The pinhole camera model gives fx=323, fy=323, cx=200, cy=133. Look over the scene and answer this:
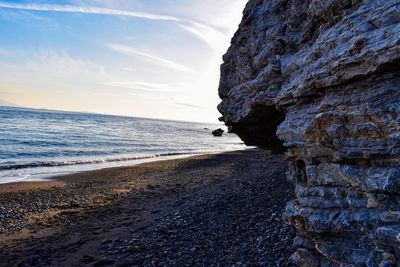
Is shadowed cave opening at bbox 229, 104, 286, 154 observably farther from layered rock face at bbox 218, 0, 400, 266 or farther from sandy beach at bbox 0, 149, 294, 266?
layered rock face at bbox 218, 0, 400, 266

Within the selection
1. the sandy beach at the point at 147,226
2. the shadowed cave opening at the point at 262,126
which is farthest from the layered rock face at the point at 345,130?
the shadowed cave opening at the point at 262,126

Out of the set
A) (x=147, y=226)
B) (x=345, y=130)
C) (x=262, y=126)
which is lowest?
(x=147, y=226)

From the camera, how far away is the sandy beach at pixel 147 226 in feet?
37.1

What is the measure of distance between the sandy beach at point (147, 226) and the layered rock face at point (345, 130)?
2.51 metres

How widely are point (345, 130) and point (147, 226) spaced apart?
413 inches

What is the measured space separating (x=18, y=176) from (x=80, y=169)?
6.49 m

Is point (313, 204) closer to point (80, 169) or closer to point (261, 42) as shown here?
point (261, 42)

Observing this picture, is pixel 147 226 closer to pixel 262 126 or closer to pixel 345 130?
pixel 262 126

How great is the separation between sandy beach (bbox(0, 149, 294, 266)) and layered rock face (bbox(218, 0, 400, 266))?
251 cm

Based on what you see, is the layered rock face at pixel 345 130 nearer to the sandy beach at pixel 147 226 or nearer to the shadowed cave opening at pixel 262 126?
the sandy beach at pixel 147 226

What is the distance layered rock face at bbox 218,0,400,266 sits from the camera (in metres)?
6.78

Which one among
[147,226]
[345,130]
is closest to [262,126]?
[147,226]

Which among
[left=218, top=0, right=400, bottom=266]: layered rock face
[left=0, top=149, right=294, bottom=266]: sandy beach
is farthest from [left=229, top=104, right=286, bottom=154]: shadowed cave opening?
[left=218, top=0, right=400, bottom=266]: layered rock face

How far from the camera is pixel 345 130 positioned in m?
7.86
